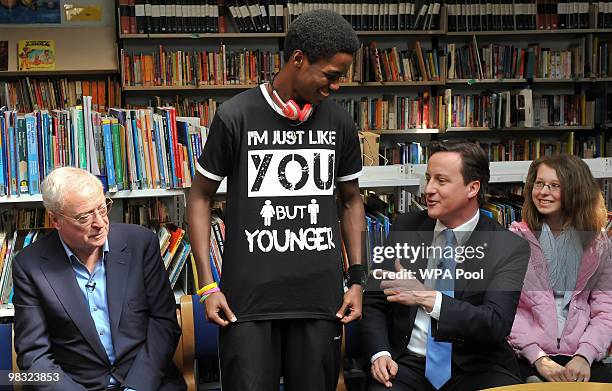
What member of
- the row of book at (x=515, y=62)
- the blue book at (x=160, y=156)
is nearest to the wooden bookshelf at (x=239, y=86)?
the row of book at (x=515, y=62)

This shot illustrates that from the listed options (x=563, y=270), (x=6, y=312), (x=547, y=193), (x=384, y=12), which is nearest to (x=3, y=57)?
(x=384, y=12)

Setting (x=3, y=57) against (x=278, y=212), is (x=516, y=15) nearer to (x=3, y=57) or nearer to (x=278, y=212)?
(x=3, y=57)

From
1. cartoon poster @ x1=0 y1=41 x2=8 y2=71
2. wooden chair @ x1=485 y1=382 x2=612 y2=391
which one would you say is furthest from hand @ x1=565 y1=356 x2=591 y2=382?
cartoon poster @ x1=0 y1=41 x2=8 y2=71

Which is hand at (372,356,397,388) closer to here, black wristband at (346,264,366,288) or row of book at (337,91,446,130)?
black wristband at (346,264,366,288)

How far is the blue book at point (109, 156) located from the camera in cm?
282

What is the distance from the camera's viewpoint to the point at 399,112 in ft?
20.7

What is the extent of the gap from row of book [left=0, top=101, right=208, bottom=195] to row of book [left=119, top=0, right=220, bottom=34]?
2965mm

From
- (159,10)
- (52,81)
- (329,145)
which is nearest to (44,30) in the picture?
(52,81)

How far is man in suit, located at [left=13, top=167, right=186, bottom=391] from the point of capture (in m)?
2.13

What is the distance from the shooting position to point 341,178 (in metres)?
2.10

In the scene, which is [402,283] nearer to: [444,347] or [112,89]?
[444,347]

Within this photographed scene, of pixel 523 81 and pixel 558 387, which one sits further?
pixel 523 81

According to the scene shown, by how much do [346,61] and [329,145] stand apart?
24cm

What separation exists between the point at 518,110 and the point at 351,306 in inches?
186
